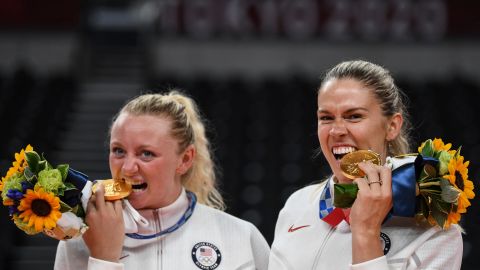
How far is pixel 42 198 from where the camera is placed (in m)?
2.89

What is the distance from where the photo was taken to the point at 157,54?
1191 cm

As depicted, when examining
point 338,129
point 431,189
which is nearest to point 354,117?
point 338,129

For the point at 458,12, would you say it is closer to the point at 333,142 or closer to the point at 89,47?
the point at 89,47

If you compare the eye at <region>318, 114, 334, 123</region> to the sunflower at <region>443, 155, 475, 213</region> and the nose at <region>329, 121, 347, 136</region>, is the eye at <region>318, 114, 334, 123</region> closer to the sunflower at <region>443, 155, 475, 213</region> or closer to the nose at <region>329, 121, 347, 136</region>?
the nose at <region>329, 121, 347, 136</region>

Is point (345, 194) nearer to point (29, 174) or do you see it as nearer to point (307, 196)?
point (307, 196)

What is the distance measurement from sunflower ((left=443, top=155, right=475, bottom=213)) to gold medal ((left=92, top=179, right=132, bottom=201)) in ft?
3.92

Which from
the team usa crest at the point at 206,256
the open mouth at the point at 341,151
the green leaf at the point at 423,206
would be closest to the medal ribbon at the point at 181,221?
the team usa crest at the point at 206,256

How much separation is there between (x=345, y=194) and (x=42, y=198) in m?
1.04

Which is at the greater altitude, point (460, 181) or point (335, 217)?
point (460, 181)

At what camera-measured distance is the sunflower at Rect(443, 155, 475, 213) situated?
9.39 ft

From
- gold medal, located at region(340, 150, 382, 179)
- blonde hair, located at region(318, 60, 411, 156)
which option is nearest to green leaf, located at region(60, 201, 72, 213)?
gold medal, located at region(340, 150, 382, 179)

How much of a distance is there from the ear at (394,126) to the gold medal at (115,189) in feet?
3.35

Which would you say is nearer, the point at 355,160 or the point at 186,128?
the point at 355,160

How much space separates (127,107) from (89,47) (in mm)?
9142
